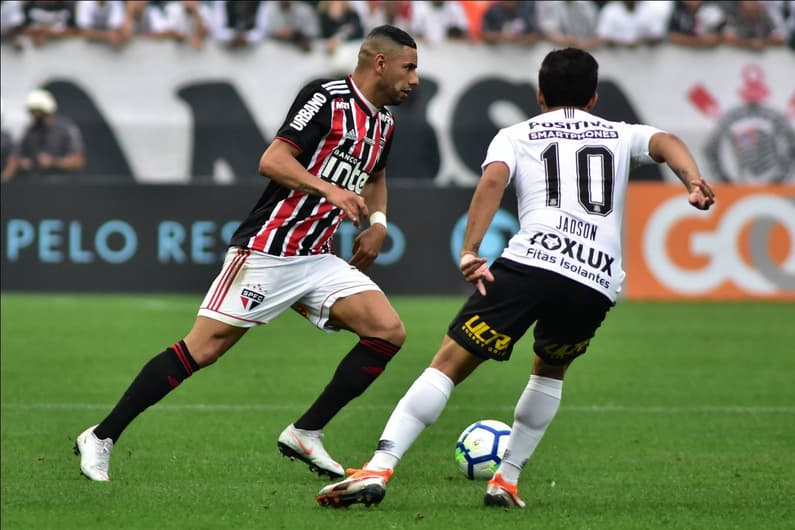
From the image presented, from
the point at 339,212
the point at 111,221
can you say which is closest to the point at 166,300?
the point at 111,221

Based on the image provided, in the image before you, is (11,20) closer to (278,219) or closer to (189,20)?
→ (189,20)

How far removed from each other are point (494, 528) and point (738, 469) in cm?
214

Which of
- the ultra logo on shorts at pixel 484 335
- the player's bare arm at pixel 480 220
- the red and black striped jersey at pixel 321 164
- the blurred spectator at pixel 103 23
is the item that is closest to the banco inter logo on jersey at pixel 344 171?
the red and black striped jersey at pixel 321 164

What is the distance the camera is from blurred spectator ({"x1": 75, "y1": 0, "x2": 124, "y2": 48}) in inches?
803

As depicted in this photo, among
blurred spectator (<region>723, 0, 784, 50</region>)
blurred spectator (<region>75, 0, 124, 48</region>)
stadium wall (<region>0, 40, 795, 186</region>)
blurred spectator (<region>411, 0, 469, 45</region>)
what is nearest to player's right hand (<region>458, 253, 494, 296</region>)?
stadium wall (<region>0, 40, 795, 186</region>)

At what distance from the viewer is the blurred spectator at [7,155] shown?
63.7 ft

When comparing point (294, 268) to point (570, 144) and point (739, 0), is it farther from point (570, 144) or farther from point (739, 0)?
point (739, 0)

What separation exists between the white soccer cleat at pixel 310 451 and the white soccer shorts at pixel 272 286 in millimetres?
505

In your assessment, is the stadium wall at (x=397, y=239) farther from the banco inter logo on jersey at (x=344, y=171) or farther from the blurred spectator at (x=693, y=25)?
the banco inter logo on jersey at (x=344, y=171)

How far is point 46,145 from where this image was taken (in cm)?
1947

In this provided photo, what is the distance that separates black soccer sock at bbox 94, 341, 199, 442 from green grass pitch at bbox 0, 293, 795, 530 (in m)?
0.25

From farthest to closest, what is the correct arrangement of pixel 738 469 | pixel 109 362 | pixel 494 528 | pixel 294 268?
pixel 109 362, pixel 738 469, pixel 294 268, pixel 494 528

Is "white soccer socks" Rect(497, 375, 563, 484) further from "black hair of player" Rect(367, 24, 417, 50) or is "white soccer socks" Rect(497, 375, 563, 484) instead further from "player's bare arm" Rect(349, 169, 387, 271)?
"black hair of player" Rect(367, 24, 417, 50)

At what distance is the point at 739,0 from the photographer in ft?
69.9
